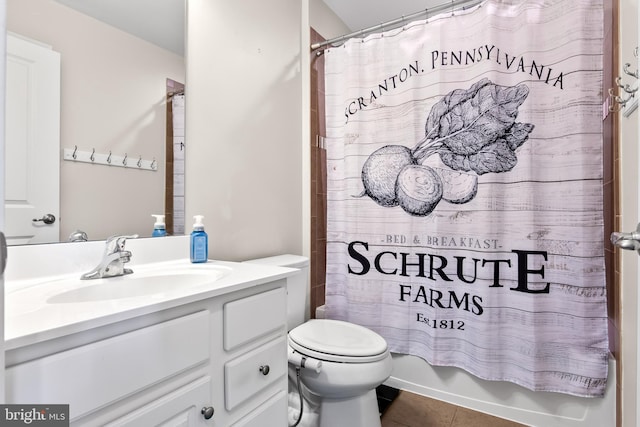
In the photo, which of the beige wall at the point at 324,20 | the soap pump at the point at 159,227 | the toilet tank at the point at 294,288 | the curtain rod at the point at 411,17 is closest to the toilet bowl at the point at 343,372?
the toilet tank at the point at 294,288

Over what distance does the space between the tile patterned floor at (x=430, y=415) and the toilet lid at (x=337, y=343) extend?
18.1 inches

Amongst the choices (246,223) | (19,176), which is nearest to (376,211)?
(246,223)

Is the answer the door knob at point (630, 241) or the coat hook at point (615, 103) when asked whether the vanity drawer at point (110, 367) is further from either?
the coat hook at point (615, 103)

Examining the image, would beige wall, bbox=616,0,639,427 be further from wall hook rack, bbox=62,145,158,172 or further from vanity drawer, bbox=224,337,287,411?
wall hook rack, bbox=62,145,158,172

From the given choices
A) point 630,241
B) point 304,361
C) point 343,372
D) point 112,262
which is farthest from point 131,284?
point 630,241

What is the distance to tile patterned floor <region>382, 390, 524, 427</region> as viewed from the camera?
1399mm

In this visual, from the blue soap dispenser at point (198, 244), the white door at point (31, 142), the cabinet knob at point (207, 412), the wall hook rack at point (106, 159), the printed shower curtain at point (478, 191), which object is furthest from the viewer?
the printed shower curtain at point (478, 191)

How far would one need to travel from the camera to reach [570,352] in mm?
1276

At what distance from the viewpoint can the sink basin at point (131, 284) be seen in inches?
30.4

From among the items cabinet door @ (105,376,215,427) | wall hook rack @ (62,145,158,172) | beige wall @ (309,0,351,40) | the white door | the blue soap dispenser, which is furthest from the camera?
beige wall @ (309,0,351,40)

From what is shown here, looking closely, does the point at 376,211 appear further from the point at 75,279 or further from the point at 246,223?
the point at 75,279

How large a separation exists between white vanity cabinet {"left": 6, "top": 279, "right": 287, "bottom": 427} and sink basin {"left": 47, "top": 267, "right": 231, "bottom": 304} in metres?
0.11

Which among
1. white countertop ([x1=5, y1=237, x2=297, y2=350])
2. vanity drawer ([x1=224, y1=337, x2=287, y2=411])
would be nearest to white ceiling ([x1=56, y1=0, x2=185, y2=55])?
white countertop ([x1=5, y1=237, x2=297, y2=350])

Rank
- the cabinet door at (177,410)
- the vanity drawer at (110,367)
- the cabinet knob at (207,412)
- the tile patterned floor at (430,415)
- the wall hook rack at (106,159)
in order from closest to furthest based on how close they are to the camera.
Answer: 1. the vanity drawer at (110,367)
2. the cabinet door at (177,410)
3. the cabinet knob at (207,412)
4. the wall hook rack at (106,159)
5. the tile patterned floor at (430,415)
